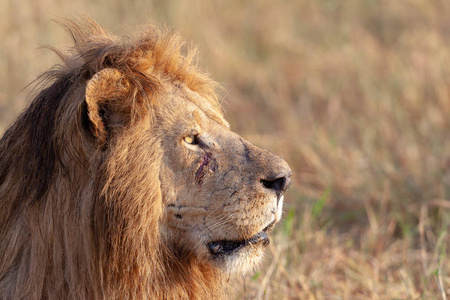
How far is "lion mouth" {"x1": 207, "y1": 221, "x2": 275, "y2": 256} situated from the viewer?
216cm

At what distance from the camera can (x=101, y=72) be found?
197 cm

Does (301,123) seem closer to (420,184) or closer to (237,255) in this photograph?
(420,184)

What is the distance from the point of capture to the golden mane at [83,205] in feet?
6.58

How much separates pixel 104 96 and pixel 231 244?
684 millimetres

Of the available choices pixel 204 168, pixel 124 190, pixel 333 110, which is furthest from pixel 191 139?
pixel 333 110

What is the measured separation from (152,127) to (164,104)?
112 millimetres

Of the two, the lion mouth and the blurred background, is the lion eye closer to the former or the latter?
the lion mouth

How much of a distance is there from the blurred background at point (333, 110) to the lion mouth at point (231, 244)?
0.72 m

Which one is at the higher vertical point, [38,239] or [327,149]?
[38,239]

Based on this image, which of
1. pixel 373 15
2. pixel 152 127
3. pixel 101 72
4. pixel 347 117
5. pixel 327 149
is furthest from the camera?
pixel 373 15

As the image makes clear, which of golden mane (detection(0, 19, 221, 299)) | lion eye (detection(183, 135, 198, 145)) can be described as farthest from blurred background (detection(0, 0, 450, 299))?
lion eye (detection(183, 135, 198, 145))

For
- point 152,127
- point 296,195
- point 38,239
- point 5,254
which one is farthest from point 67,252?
point 296,195

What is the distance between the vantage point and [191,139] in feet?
7.13

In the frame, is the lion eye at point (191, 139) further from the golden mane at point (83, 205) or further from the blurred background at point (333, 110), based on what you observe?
the blurred background at point (333, 110)
